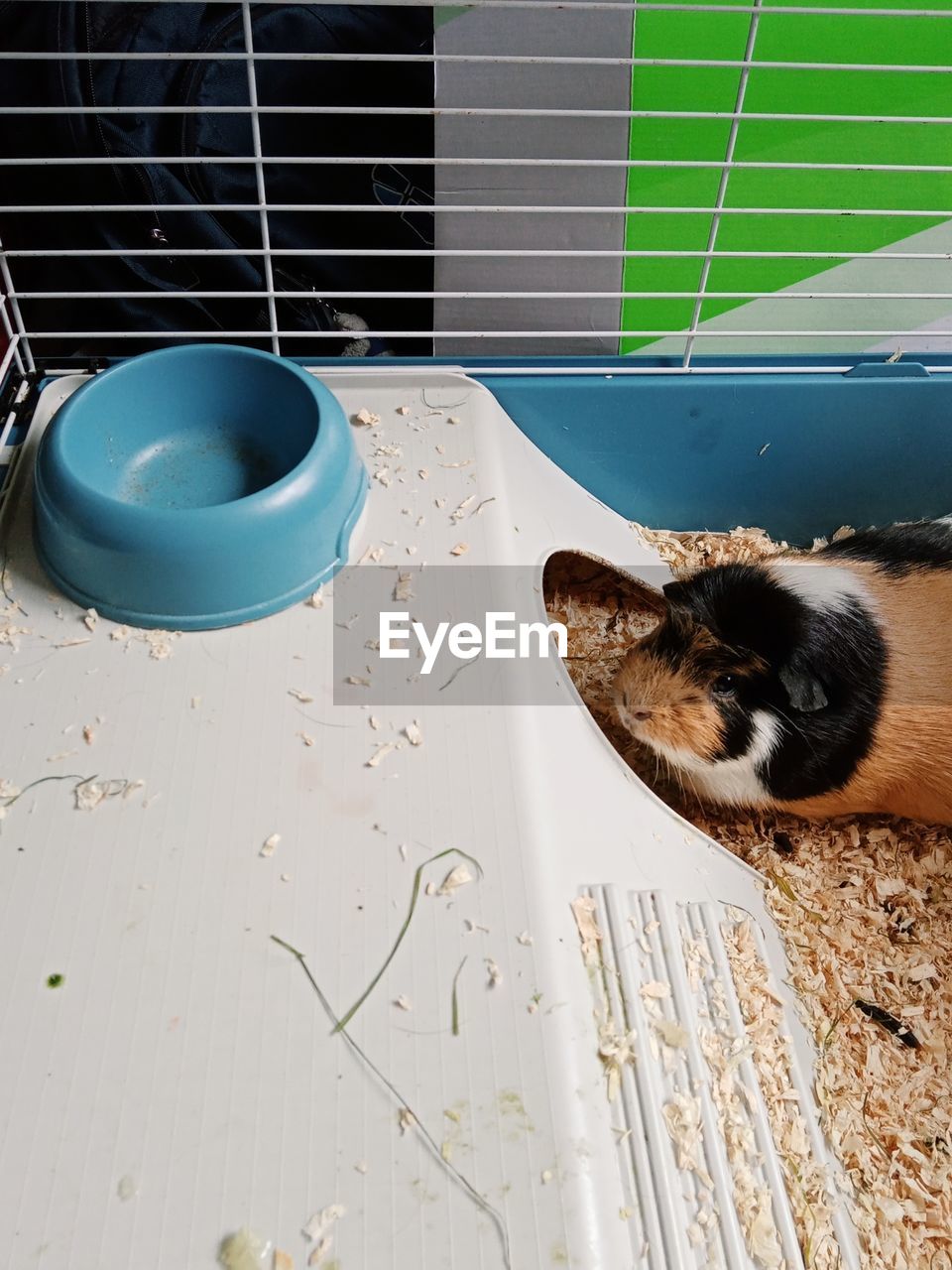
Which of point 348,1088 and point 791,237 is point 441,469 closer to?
point 791,237

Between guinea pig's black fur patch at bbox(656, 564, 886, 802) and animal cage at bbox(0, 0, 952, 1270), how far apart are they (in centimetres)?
14

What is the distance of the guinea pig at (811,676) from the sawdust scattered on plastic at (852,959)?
3.4 inches

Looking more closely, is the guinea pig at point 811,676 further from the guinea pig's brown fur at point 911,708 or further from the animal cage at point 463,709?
the animal cage at point 463,709

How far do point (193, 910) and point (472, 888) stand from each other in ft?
0.86

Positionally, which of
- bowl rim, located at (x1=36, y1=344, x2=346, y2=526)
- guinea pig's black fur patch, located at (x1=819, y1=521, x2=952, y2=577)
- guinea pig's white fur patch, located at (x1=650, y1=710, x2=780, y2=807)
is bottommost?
guinea pig's white fur patch, located at (x1=650, y1=710, x2=780, y2=807)

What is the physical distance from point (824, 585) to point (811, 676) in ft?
0.47

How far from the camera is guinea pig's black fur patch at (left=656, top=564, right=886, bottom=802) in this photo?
49.1 inches

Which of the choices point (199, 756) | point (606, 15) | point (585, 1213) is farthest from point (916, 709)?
point (606, 15)

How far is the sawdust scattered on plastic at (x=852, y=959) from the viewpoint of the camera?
1.03 meters

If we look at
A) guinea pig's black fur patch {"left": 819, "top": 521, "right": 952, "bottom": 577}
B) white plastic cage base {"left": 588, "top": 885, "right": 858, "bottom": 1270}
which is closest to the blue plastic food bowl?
white plastic cage base {"left": 588, "top": 885, "right": 858, "bottom": 1270}

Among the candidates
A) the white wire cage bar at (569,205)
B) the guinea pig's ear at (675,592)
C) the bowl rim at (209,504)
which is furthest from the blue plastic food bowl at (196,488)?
the guinea pig's ear at (675,592)

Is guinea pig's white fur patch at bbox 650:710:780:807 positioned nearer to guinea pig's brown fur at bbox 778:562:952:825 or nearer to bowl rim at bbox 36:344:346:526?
guinea pig's brown fur at bbox 778:562:952:825

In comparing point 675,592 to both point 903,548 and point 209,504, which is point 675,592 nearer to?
point 903,548

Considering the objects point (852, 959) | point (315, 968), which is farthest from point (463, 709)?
point (852, 959)
